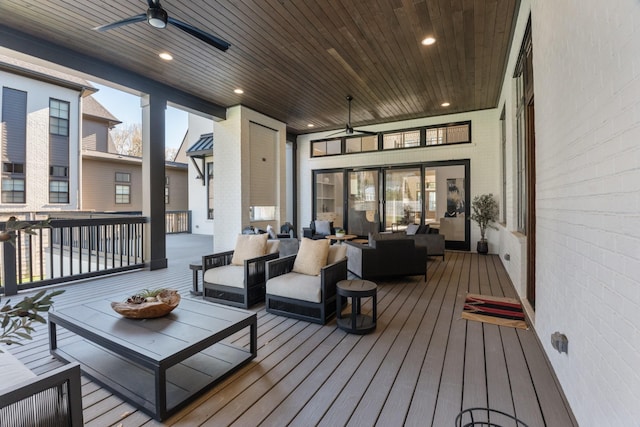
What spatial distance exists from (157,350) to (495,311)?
354cm

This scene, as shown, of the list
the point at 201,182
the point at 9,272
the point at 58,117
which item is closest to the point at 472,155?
the point at 9,272

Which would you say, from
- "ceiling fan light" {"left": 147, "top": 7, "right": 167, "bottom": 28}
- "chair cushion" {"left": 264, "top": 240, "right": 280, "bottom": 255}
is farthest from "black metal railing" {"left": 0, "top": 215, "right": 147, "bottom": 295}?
"ceiling fan light" {"left": 147, "top": 7, "right": 167, "bottom": 28}

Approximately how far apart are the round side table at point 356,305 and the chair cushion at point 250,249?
1.33m

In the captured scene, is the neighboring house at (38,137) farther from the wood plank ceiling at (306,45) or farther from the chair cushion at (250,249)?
the chair cushion at (250,249)

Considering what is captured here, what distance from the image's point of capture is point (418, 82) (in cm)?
587

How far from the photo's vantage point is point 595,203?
1.50m

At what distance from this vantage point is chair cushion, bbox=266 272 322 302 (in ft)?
10.6

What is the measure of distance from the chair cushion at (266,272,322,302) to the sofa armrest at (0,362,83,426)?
216 centimetres

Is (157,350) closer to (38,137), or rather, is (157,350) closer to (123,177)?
(38,137)

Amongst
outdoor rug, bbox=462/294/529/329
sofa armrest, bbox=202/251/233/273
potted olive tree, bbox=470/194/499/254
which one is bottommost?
outdoor rug, bbox=462/294/529/329

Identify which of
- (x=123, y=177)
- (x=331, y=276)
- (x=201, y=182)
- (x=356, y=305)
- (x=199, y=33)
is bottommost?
(x=356, y=305)

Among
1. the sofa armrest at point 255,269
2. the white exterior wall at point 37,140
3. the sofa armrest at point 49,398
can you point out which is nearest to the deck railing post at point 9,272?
the sofa armrest at point 255,269

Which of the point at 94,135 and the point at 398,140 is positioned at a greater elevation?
the point at 94,135

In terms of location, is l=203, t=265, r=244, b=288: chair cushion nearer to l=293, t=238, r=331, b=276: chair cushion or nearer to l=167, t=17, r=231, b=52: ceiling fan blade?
l=293, t=238, r=331, b=276: chair cushion
